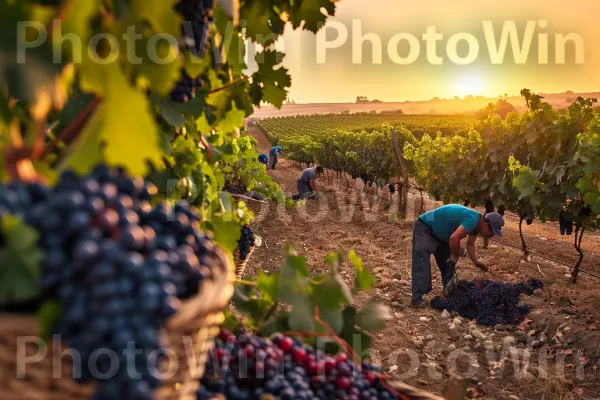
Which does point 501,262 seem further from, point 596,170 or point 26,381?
point 26,381

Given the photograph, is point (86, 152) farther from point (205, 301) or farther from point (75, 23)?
point (205, 301)

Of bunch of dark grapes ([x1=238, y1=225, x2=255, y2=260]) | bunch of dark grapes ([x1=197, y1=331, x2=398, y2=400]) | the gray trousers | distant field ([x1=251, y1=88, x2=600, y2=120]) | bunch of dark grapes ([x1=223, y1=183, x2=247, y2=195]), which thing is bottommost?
the gray trousers

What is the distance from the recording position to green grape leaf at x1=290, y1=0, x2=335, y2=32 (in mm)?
2326

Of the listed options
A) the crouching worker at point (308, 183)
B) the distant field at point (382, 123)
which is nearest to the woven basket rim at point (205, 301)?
the crouching worker at point (308, 183)

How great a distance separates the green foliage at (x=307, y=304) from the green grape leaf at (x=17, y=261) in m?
1.00

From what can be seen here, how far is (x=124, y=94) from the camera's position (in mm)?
961

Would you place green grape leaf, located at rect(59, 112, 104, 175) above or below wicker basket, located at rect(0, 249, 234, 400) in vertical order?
above

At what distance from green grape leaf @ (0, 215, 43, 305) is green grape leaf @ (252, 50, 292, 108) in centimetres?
182

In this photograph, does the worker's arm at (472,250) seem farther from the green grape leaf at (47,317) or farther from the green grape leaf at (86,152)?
the green grape leaf at (47,317)

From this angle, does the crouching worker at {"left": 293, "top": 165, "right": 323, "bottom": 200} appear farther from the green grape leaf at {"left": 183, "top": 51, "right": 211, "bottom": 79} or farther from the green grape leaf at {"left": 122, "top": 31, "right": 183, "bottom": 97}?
the green grape leaf at {"left": 122, "top": 31, "right": 183, "bottom": 97}

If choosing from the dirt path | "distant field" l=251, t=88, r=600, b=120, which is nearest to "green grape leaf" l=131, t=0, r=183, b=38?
the dirt path

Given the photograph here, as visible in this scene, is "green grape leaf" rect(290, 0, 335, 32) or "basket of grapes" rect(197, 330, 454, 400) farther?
"green grape leaf" rect(290, 0, 335, 32)

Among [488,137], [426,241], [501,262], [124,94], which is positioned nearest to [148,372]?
[124,94]

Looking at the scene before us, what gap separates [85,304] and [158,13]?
57cm
